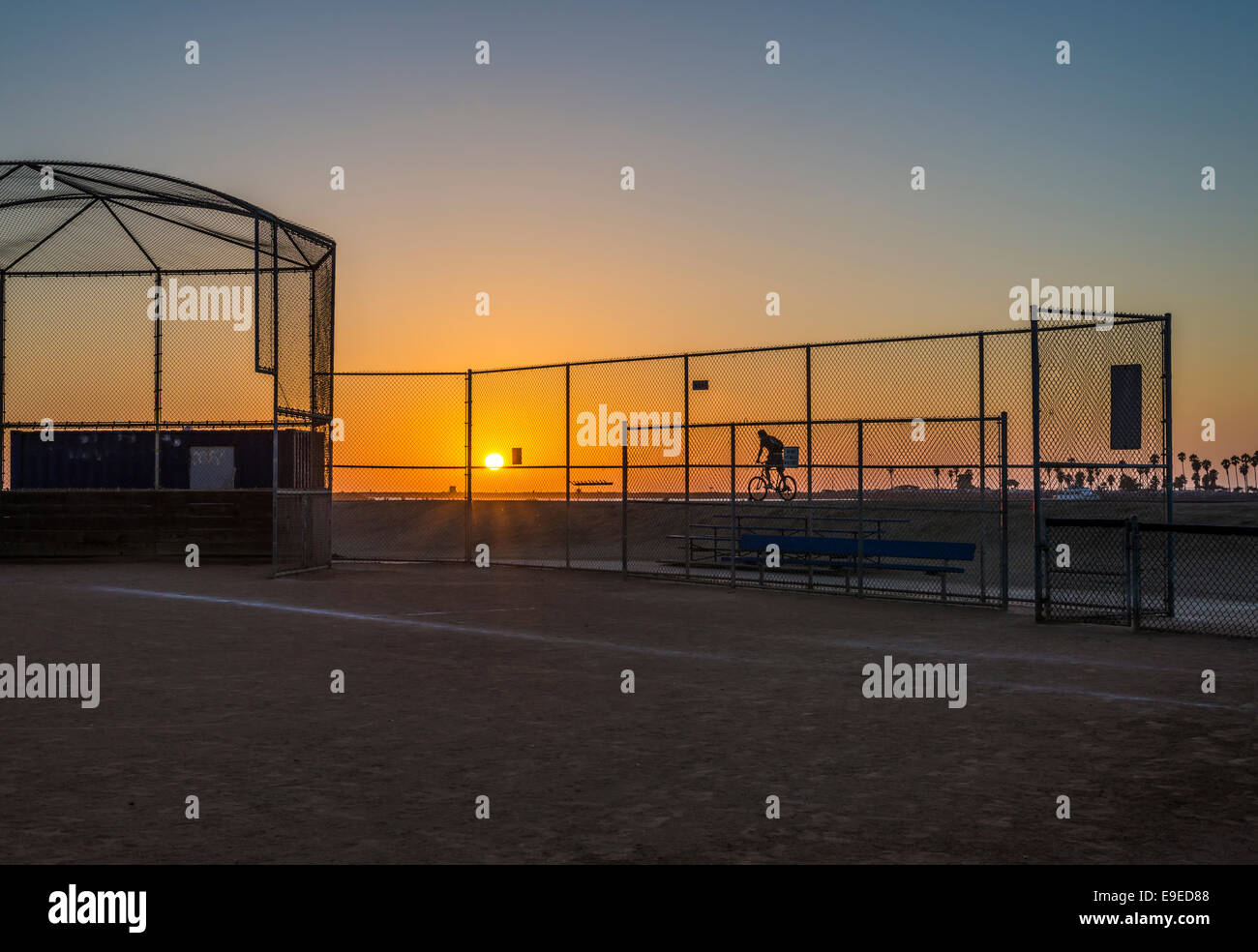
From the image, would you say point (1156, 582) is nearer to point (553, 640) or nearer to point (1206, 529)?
Result: point (1206, 529)

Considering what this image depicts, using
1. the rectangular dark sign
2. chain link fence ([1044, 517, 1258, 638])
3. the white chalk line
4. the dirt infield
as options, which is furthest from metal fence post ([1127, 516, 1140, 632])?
the white chalk line

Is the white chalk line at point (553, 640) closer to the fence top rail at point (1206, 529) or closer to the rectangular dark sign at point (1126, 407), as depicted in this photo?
the fence top rail at point (1206, 529)

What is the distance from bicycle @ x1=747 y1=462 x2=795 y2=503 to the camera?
24844 mm

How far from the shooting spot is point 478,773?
6.35 m

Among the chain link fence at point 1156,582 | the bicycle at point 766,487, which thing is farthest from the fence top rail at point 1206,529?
the bicycle at point 766,487

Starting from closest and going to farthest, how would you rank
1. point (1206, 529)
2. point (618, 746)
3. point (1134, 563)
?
point (618, 746)
point (1206, 529)
point (1134, 563)

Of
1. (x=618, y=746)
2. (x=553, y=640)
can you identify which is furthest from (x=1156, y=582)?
(x=618, y=746)

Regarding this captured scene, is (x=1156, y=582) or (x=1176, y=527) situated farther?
(x=1156, y=582)

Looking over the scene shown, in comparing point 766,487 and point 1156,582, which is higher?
point 766,487

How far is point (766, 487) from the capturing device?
82.0 feet

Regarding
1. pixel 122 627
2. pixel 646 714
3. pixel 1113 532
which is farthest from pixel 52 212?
pixel 1113 532

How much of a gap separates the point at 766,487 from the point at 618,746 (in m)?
18.3
